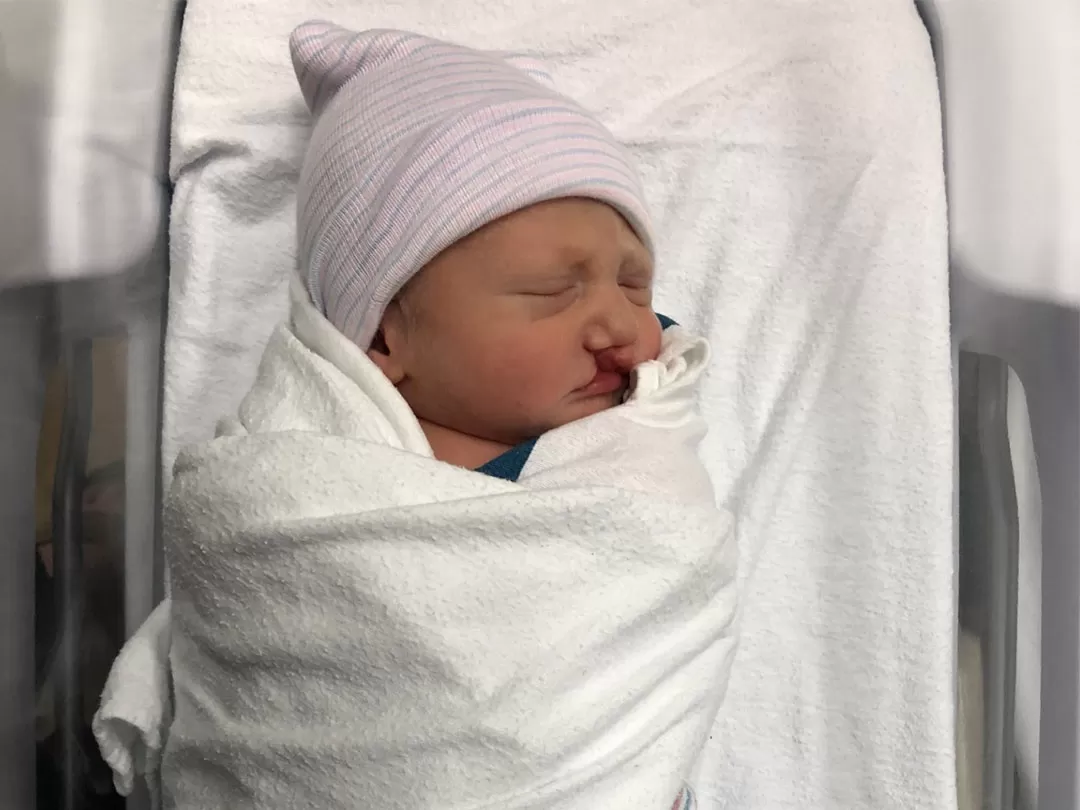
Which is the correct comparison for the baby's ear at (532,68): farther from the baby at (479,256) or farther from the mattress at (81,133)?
the mattress at (81,133)

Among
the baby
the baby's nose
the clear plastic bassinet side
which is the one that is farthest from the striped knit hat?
the clear plastic bassinet side

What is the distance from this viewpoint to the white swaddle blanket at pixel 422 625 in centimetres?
64

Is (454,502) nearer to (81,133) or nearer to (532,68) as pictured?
(532,68)

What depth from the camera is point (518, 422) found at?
779 millimetres

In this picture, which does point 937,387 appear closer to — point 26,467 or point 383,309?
point 383,309

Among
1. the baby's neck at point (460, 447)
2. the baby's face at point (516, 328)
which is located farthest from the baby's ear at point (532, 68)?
the baby's neck at point (460, 447)

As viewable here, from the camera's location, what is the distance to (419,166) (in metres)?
0.78

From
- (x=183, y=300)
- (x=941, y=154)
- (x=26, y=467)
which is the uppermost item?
(x=941, y=154)

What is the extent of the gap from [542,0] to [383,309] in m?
0.47

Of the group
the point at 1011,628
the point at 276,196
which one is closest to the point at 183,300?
the point at 276,196

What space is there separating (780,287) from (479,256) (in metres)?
0.36

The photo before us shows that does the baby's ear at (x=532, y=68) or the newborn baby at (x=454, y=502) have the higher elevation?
the baby's ear at (x=532, y=68)

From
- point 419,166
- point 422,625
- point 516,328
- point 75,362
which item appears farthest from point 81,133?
point 422,625

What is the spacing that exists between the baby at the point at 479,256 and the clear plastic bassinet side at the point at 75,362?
0.94 ft
